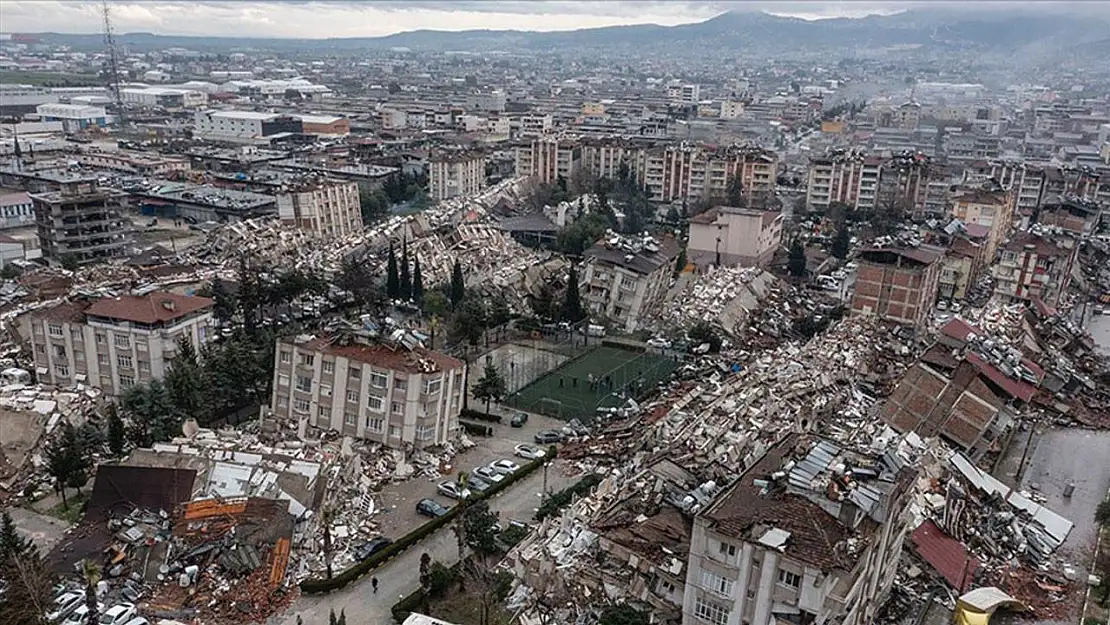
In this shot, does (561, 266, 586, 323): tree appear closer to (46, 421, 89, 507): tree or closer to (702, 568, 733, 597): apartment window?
(46, 421, 89, 507): tree

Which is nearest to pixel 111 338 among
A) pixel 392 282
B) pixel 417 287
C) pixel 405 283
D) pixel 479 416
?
pixel 479 416

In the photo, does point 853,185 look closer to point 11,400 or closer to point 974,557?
point 974,557

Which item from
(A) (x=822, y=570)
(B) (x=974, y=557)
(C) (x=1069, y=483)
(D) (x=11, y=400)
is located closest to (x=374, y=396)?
(D) (x=11, y=400)

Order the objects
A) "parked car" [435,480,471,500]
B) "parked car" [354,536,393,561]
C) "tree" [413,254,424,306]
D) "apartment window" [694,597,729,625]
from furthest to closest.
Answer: "tree" [413,254,424,306] < "parked car" [435,480,471,500] < "parked car" [354,536,393,561] < "apartment window" [694,597,729,625]

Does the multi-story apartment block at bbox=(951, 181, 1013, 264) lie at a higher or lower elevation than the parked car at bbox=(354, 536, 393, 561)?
higher

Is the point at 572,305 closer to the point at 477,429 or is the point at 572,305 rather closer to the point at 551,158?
the point at 477,429

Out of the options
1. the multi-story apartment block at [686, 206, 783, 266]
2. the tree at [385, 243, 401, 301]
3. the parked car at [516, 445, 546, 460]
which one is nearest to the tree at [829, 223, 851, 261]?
the multi-story apartment block at [686, 206, 783, 266]

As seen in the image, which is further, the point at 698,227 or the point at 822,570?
the point at 698,227
